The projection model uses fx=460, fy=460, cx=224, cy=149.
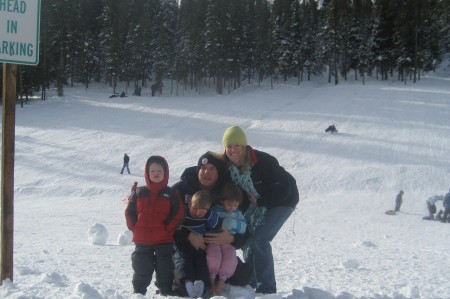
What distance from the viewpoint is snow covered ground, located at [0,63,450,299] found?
5.75 metres

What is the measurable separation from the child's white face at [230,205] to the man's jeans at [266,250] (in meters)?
0.41

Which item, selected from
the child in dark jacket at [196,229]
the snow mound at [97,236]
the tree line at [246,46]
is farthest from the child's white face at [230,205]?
the tree line at [246,46]

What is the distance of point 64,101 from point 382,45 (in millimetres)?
42611

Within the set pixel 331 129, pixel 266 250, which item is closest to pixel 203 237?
pixel 266 250

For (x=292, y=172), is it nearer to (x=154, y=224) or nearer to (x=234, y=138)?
(x=234, y=138)

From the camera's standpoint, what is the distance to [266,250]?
4930 millimetres

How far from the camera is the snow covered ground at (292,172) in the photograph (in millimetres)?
5750

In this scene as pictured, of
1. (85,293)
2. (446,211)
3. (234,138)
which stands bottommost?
(446,211)

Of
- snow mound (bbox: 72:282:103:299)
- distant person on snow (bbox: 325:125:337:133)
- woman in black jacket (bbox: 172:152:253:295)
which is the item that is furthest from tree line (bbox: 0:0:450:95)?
snow mound (bbox: 72:282:103:299)

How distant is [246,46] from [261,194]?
205ft

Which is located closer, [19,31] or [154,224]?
[19,31]

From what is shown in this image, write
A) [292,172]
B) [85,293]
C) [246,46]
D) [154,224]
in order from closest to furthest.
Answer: [85,293], [154,224], [292,172], [246,46]

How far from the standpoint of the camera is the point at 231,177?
15.8 feet

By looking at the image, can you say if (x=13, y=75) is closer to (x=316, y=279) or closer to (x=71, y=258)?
(x=71, y=258)
